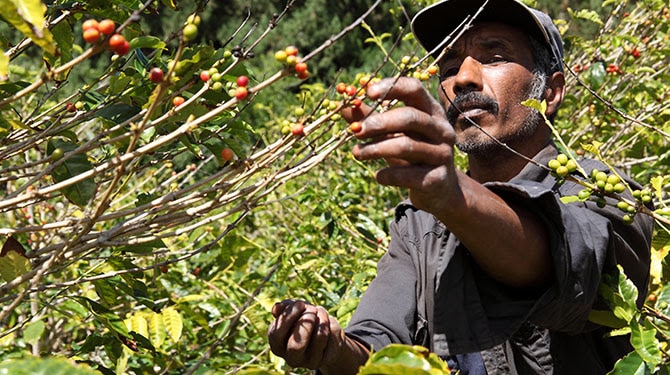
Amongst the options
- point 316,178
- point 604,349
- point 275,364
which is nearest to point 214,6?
point 316,178

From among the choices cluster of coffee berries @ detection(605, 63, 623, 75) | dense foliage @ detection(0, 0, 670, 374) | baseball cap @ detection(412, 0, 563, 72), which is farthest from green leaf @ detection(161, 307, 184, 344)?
cluster of coffee berries @ detection(605, 63, 623, 75)

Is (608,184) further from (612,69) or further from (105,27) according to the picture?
(612,69)

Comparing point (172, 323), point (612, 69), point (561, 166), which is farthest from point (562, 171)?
point (612, 69)

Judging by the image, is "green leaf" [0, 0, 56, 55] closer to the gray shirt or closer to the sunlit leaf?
the gray shirt

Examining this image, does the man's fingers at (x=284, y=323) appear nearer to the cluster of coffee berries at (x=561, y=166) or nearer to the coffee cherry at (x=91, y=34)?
the cluster of coffee berries at (x=561, y=166)

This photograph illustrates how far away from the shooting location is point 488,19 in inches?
89.4

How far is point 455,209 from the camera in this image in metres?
1.29

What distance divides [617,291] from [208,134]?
93cm

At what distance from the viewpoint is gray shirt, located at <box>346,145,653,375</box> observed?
1466mm

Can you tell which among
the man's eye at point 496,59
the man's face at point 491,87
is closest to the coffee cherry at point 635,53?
the man's face at point 491,87

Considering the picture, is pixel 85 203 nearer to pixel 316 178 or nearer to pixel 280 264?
pixel 280 264

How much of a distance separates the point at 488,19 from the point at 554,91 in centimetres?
34

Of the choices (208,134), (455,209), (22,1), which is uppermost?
(22,1)

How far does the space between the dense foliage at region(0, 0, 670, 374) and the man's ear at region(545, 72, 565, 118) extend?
7.7 inches
